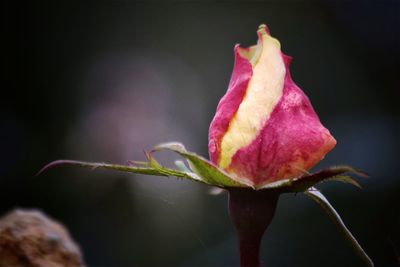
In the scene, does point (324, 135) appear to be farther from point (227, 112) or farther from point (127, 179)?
point (127, 179)

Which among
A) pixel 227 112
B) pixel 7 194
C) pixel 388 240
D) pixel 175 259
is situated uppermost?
pixel 227 112

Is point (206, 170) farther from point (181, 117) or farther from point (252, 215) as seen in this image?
point (181, 117)

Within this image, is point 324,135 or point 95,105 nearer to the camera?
point 324,135

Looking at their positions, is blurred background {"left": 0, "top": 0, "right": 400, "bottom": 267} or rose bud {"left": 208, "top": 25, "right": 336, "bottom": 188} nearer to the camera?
rose bud {"left": 208, "top": 25, "right": 336, "bottom": 188}

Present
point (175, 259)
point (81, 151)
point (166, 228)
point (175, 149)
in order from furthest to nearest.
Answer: point (81, 151) → point (166, 228) → point (175, 259) → point (175, 149)

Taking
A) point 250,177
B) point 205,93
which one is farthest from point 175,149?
point 205,93
